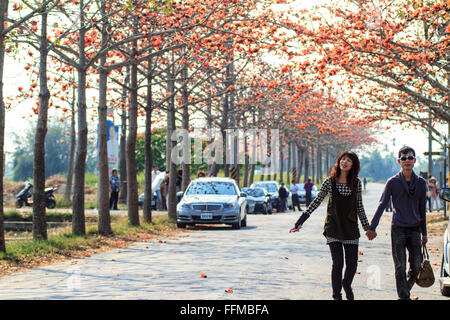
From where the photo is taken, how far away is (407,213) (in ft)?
27.8

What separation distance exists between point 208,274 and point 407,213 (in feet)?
12.8

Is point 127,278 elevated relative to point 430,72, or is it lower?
lower

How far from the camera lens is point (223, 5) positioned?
1834cm

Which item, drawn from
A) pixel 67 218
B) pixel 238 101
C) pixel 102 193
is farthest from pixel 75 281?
pixel 238 101

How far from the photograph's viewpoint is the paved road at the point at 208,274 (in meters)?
9.27

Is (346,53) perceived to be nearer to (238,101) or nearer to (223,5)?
(223,5)

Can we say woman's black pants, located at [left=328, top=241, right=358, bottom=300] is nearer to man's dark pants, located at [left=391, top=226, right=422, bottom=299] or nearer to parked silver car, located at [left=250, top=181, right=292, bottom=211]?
man's dark pants, located at [left=391, top=226, right=422, bottom=299]

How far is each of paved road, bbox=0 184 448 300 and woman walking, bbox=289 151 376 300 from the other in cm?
75

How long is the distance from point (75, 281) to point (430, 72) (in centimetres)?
1471

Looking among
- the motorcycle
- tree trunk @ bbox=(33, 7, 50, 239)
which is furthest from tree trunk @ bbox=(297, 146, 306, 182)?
tree trunk @ bbox=(33, 7, 50, 239)

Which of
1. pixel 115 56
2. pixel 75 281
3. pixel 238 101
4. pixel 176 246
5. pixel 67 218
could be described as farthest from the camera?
pixel 238 101

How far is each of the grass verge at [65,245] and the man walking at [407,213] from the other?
245 inches

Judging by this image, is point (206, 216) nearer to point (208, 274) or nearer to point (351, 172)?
point (208, 274)

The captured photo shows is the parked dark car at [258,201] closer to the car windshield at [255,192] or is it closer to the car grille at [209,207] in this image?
the car windshield at [255,192]
